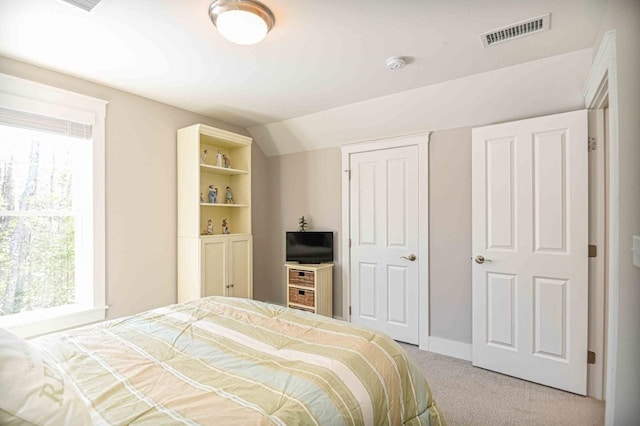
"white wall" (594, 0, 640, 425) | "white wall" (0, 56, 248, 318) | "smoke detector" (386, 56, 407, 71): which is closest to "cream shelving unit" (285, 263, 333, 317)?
"white wall" (0, 56, 248, 318)

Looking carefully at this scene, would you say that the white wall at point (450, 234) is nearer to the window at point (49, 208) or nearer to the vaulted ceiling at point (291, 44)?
the vaulted ceiling at point (291, 44)

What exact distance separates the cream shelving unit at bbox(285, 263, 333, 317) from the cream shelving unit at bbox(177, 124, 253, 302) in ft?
1.61

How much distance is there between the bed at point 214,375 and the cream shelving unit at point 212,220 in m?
1.23

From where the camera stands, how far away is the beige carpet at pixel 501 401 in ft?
6.68

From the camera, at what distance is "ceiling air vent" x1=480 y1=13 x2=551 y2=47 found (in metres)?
1.85

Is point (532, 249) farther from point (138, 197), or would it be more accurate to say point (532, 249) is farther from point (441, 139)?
point (138, 197)

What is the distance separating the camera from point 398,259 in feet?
10.9

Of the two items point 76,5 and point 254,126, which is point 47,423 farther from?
point 254,126

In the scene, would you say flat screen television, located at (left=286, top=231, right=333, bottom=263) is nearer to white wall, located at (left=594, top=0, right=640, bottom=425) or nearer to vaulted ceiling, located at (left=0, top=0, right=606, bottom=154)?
vaulted ceiling, located at (left=0, top=0, right=606, bottom=154)

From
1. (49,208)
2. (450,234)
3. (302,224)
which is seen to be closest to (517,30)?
(450,234)

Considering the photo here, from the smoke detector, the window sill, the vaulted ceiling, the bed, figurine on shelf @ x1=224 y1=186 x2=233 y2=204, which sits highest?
the vaulted ceiling

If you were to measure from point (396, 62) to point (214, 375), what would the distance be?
7.43 feet

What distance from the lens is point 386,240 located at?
3.41 meters

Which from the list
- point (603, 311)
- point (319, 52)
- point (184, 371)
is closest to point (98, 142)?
point (319, 52)
